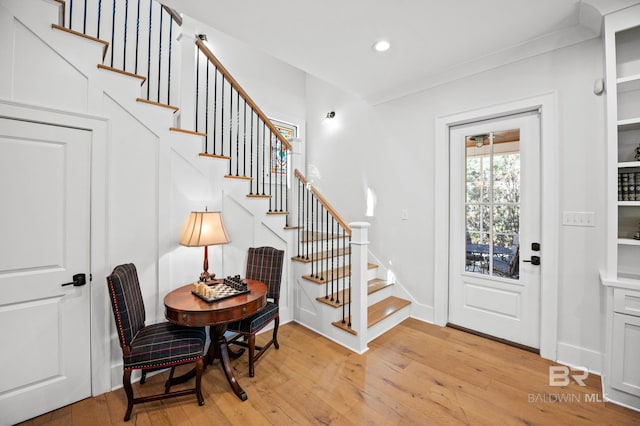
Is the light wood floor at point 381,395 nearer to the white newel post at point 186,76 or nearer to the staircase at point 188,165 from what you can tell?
the staircase at point 188,165

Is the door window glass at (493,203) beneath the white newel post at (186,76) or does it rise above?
beneath

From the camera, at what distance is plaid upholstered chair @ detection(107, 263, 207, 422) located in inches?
69.3

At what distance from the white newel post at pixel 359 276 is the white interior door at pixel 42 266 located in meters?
2.10

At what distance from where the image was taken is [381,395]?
6.63 feet

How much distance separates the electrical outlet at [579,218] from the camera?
7.48 ft

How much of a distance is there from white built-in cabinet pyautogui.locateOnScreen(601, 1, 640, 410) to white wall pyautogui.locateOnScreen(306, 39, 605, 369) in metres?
0.15

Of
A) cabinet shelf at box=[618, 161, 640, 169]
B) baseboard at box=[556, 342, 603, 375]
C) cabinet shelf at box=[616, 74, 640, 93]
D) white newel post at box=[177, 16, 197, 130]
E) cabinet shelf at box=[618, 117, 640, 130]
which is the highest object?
white newel post at box=[177, 16, 197, 130]

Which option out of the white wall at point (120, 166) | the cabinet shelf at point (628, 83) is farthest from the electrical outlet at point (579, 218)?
the white wall at point (120, 166)

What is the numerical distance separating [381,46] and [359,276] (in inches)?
85.0

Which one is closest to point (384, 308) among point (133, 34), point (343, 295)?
point (343, 295)

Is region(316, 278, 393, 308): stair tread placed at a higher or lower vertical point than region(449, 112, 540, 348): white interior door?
lower

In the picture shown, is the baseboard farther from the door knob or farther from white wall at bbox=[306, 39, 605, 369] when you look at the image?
the door knob

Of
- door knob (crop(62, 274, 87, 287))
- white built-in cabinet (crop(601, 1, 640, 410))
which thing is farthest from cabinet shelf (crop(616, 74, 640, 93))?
door knob (crop(62, 274, 87, 287))

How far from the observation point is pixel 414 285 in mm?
3387
